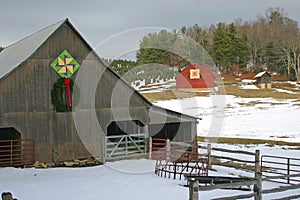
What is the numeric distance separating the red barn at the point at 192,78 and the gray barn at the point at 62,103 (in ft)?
112

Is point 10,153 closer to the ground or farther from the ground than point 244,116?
closer to the ground

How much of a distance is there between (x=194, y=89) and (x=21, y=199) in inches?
1711

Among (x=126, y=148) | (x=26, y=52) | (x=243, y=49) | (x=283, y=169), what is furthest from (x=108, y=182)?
(x=243, y=49)

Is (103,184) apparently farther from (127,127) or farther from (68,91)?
(127,127)

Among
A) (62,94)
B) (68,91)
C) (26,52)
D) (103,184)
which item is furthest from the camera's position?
(26,52)

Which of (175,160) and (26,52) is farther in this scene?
(26,52)

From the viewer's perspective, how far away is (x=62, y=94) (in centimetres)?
1430

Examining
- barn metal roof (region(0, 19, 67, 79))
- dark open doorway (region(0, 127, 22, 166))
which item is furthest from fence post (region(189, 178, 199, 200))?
barn metal roof (region(0, 19, 67, 79))

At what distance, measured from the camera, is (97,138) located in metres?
15.2

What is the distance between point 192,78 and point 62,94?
37571 mm

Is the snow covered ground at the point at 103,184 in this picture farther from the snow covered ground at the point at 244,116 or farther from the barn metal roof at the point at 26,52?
the snow covered ground at the point at 244,116

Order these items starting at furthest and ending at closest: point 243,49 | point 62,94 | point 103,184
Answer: point 243,49, point 62,94, point 103,184

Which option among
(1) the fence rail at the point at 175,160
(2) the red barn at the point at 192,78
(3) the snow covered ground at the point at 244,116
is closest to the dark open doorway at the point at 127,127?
(1) the fence rail at the point at 175,160

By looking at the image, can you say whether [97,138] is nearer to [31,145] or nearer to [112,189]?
[31,145]
